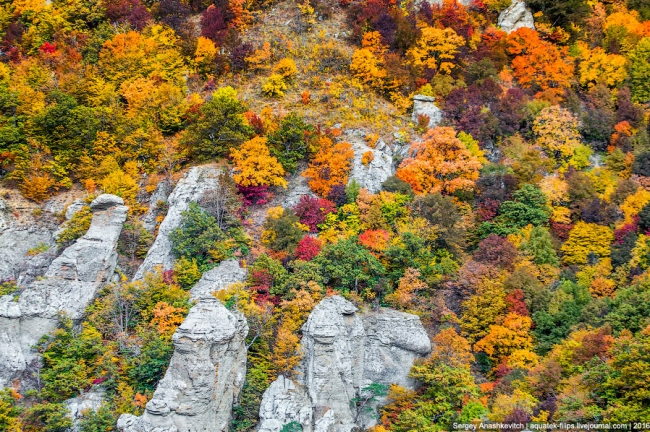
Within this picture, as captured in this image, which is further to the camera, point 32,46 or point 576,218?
point 32,46

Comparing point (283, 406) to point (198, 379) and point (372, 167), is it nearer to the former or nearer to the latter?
point (198, 379)

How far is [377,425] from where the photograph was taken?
1451 inches

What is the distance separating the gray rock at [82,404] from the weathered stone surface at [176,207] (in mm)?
7001

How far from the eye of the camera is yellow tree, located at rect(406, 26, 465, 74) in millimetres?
54188

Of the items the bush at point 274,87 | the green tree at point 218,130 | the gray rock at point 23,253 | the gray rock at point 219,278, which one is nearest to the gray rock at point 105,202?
the gray rock at point 23,253

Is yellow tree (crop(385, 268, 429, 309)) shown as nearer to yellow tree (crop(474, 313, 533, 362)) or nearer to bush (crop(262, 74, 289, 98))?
yellow tree (crop(474, 313, 533, 362))

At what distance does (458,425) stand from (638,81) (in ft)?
106

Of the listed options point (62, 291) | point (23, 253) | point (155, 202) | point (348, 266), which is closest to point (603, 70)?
point (348, 266)

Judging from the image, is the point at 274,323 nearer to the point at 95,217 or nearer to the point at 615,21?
the point at 95,217

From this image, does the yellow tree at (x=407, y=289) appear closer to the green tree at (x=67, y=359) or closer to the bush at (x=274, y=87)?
the green tree at (x=67, y=359)

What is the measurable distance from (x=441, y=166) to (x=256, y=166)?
1108cm

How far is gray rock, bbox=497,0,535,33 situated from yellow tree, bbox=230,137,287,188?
24.7 meters

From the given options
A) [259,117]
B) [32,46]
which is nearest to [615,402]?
[259,117]

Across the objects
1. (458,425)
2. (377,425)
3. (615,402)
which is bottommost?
(377,425)
